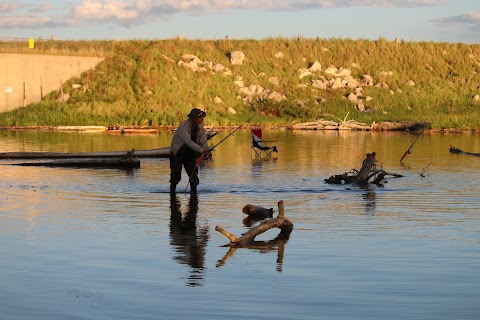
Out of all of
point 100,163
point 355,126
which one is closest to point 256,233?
point 100,163

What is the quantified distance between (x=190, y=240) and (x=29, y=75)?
183 feet

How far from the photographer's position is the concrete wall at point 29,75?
6731 cm

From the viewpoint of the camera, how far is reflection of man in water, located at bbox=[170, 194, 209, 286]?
1280cm

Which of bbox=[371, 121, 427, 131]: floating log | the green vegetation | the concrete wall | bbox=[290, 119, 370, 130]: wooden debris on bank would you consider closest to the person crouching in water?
bbox=[290, 119, 370, 130]: wooden debris on bank

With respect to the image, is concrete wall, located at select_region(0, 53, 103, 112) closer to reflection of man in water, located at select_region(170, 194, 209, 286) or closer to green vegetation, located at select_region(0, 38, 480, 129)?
green vegetation, located at select_region(0, 38, 480, 129)

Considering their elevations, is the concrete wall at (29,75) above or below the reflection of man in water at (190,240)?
above

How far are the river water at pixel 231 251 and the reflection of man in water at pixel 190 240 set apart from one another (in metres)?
0.02

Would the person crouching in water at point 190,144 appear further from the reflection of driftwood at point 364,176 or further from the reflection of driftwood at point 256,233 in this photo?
the reflection of driftwood at point 256,233

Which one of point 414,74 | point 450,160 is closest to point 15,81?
point 414,74

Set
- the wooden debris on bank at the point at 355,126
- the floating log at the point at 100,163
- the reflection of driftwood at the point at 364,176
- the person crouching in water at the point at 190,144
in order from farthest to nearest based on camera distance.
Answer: the wooden debris on bank at the point at 355,126
the floating log at the point at 100,163
the reflection of driftwood at the point at 364,176
the person crouching in water at the point at 190,144

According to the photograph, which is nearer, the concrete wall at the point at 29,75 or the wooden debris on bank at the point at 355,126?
the wooden debris on bank at the point at 355,126

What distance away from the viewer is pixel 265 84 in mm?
77812

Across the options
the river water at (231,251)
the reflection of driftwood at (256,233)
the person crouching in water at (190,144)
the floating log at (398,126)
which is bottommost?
the river water at (231,251)

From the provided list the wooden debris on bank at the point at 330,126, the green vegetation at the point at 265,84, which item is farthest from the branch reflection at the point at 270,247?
the green vegetation at the point at 265,84
